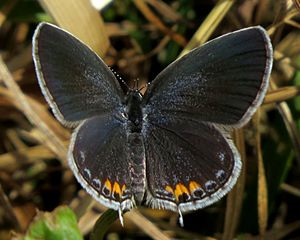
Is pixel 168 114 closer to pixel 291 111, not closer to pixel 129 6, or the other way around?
pixel 291 111

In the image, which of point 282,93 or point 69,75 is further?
point 282,93

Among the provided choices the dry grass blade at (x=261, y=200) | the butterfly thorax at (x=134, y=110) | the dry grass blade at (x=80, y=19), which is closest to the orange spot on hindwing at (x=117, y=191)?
the butterfly thorax at (x=134, y=110)

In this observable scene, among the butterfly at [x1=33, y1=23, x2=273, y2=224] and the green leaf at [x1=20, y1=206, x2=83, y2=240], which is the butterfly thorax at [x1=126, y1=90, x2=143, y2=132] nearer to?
the butterfly at [x1=33, y1=23, x2=273, y2=224]

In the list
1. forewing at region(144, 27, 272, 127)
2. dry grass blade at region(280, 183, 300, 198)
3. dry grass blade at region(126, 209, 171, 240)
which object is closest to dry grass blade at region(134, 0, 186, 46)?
dry grass blade at region(280, 183, 300, 198)

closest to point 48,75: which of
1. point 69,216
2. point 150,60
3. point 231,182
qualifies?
point 69,216

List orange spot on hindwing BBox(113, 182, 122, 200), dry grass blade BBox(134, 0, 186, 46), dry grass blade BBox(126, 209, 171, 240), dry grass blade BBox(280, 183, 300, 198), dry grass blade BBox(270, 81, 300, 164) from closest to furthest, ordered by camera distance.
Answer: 1. orange spot on hindwing BBox(113, 182, 122, 200)
2. dry grass blade BBox(126, 209, 171, 240)
3. dry grass blade BBox(270, 81, 300, 164)
4. dry grass blade BBox(280, 183, 300, 198)
5. dry grass blade BBox(134, 0, 186, 46)

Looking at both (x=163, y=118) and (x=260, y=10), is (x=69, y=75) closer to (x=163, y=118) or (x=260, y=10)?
(x=163, y=118)

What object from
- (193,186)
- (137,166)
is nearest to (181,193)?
(193,186)
